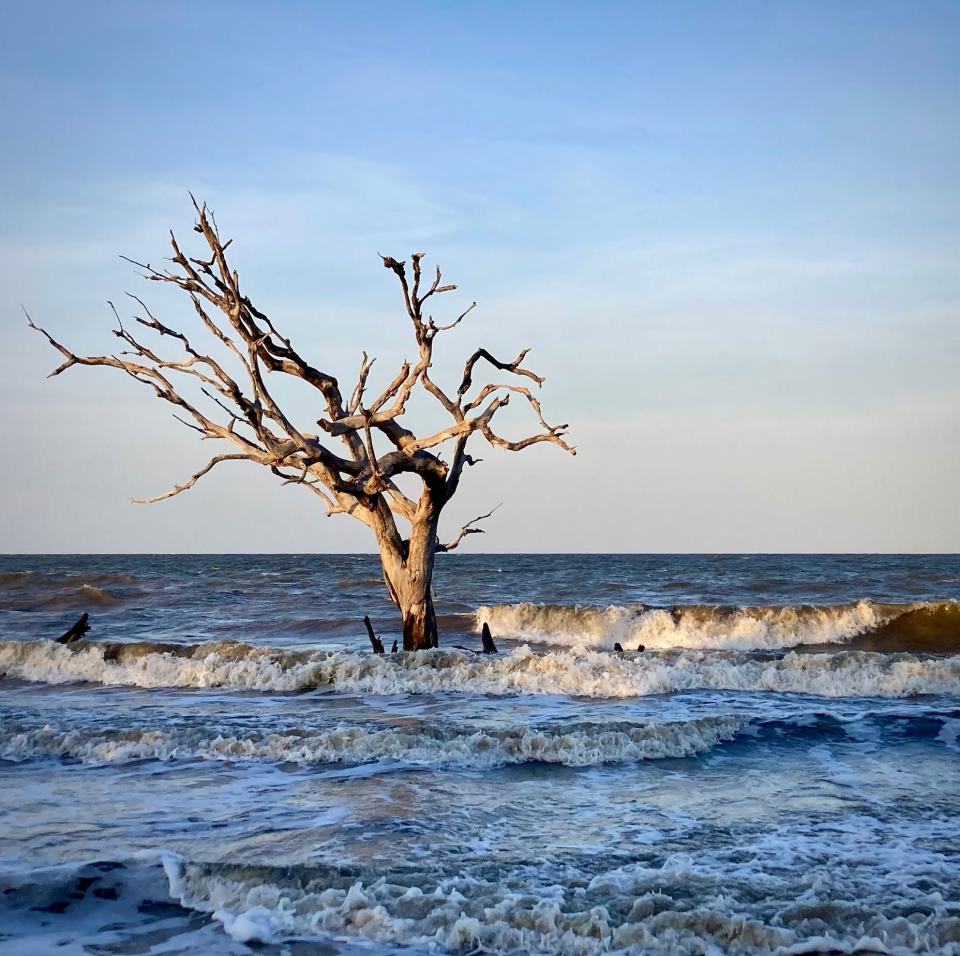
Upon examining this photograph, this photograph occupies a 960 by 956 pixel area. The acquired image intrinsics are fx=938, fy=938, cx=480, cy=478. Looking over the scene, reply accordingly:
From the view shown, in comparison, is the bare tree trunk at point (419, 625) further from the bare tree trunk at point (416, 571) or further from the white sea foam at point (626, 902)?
the white sea foam at point (626, 902)

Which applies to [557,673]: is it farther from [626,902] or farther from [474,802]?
[626,902]

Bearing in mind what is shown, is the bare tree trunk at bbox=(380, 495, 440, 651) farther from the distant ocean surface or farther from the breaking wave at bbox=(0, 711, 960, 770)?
the breaking wave at bbox=(0, 711, 960, 770)

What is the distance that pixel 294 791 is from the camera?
29.9 feet

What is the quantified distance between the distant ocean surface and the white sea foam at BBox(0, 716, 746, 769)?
0.12 feet

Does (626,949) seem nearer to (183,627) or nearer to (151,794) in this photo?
(151,794)

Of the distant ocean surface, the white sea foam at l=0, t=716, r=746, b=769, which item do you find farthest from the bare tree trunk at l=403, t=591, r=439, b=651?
the white sea foam at l=0, t=716, r=746, b=769

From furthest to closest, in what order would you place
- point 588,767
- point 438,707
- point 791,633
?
point 791,633, point 438,707, point 588,767

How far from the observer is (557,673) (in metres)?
15.6

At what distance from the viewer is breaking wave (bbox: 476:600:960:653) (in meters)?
26.5

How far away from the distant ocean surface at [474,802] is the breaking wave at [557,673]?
0.05 meters

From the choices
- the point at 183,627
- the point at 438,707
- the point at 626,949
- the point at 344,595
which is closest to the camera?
the point at 626,949

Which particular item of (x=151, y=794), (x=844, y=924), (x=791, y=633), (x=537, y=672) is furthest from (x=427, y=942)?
(x=791, y=633)

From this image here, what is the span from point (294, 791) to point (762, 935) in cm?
495

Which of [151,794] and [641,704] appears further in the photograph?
[641,704]
